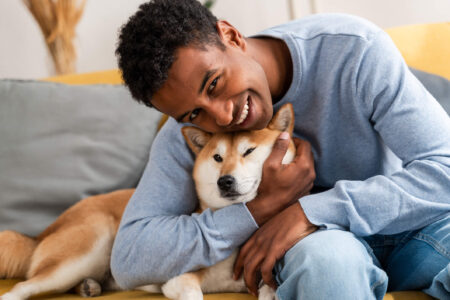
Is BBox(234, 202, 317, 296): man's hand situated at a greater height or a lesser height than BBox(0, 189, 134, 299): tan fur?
greater

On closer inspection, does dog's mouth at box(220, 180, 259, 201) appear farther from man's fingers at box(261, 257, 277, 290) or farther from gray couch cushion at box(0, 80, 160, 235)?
gray couch cushion at box(0, 80, 160, 235)

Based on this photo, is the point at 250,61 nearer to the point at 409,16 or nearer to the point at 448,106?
the point at 448,106

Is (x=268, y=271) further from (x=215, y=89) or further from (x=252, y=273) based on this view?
(x=215, y=89)

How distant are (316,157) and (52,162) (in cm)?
95

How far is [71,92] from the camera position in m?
1.71

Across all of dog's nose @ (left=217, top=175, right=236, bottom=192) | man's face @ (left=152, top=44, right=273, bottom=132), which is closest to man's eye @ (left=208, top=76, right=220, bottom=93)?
man's face @ (left=152, top=44, right=273, bottom=132)

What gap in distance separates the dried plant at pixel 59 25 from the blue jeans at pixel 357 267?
6.24ft

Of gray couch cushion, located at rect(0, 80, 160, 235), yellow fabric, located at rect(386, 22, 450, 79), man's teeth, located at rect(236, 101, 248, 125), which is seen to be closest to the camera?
man's teeth, located at rect(236, 101, 248, 125)

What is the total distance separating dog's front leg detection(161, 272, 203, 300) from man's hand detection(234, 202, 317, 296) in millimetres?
117

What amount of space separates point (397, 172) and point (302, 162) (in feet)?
0.72

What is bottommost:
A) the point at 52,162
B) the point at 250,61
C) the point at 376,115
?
the point at 52,162

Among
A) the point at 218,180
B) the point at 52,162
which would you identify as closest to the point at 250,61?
the point at 218,180

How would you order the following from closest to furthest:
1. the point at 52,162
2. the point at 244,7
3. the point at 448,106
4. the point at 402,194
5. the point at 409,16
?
the point at 402,194 < the point at 448,106 < the point at 52,162 < the point at 409,16 < the point at 244,7

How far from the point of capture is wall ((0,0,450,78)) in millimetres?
2447
